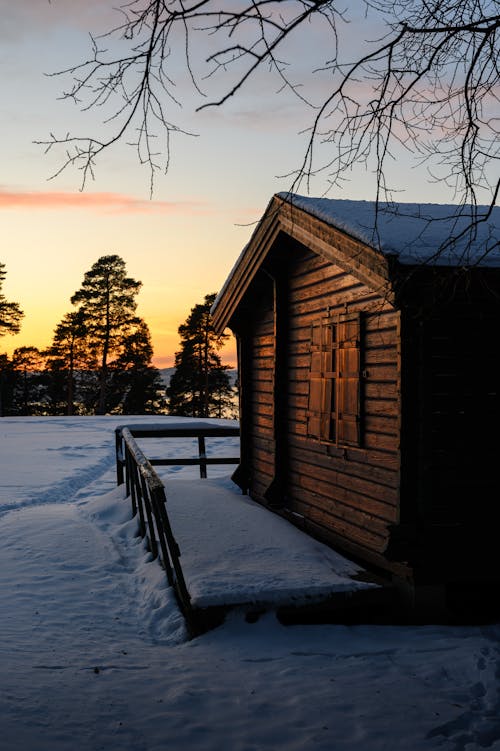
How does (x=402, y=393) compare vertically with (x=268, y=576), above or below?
above

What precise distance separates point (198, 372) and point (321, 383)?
3879 centimetres

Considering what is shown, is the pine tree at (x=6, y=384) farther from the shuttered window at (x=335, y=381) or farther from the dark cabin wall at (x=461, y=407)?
the dark cabin wall at (x=461, y=407)

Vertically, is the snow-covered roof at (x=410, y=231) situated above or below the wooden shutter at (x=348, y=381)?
above

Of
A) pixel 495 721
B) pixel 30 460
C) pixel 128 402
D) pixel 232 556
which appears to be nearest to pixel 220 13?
pixel 495 721

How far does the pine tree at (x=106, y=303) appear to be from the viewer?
151 feet

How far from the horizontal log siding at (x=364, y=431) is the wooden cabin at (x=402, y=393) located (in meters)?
0.02

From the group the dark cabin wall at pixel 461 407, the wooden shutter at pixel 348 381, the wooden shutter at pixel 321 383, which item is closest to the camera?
the dark cabin wall at pixel 461 407

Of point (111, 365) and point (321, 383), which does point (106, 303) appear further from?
point (321, 383)

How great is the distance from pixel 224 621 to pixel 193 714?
1556mm

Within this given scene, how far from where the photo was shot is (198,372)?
47406 mm

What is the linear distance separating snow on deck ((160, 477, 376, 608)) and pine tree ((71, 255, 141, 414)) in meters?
36.6

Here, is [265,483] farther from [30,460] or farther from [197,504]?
[30,460]

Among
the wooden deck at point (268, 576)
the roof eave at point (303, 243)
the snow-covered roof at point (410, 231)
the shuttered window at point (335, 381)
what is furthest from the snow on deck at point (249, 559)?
the snow-covered roof at point (410, 231)

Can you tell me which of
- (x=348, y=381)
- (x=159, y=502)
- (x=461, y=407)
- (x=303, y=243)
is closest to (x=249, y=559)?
(x=159, y=502)
